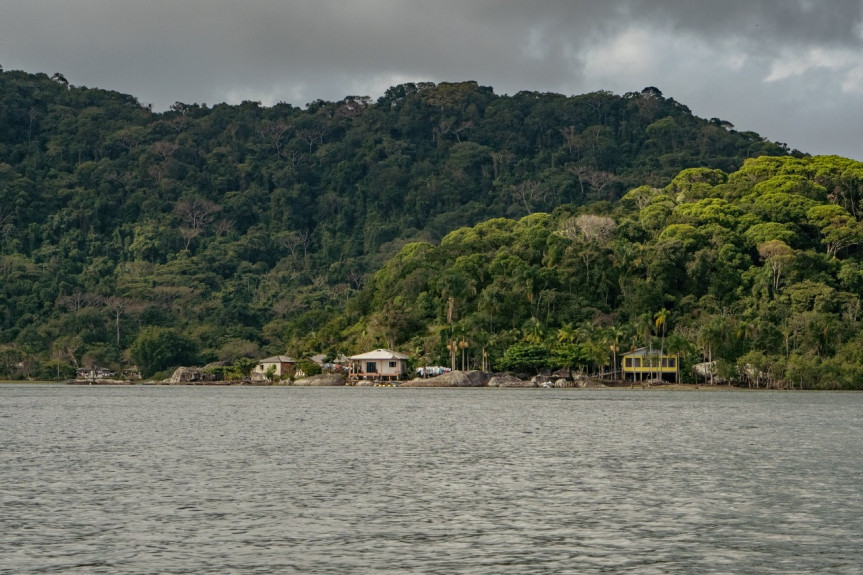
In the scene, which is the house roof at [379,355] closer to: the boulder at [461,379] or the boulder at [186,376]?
the boulder at [461,379]

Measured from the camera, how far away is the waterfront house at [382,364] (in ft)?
373

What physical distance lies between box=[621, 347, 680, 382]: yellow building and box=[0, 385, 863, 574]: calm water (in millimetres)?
57397

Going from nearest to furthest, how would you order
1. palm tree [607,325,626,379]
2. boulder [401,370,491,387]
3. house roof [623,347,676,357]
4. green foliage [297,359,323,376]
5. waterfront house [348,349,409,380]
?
house roof [623,347,676,357], palm tree [607,325,626,379], boulder [401,370,491,387], waterfront house [348,349,409,380], green foliage [297,359,323,376]

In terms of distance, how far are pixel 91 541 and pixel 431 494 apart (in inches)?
350

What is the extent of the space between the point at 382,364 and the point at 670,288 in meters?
34.1

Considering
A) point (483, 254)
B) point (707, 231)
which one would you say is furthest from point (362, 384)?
point (707, 231)

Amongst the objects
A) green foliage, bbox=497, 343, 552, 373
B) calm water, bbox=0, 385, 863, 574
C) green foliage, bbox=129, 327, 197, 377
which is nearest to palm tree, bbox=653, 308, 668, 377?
green foliage, bbox=497, 343, 552, 373

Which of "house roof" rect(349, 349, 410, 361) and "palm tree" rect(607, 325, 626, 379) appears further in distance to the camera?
"house roof" rect(349, 349, 410, 361)

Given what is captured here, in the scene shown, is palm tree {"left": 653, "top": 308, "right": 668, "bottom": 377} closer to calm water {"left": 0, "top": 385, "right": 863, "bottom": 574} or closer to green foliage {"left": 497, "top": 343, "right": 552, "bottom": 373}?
green foliage {"left": 497, "top": 343, "right": 552, "bottom": 373}

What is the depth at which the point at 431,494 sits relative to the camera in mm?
24938

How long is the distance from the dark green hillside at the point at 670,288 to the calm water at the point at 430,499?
171ft

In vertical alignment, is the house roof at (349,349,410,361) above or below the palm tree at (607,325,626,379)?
below

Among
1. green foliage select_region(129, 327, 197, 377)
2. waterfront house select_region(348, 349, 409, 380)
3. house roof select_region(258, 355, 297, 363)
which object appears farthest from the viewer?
green foliage select_region(129, 327, 197, 377)

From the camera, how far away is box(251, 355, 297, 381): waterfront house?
4850 inches
